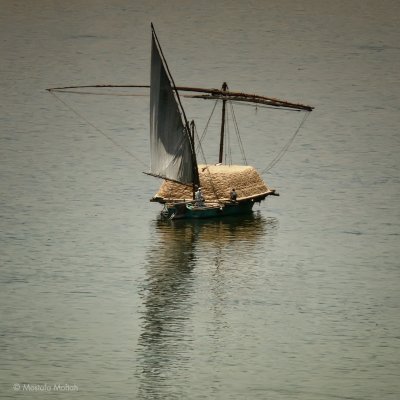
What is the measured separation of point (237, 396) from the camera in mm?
99875

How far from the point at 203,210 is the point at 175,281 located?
45.5 ft

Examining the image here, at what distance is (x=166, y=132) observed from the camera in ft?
456

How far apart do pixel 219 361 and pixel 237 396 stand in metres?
6.11

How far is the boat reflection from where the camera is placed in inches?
4096

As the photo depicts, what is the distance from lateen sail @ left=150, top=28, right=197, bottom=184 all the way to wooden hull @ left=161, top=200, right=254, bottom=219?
257 cm

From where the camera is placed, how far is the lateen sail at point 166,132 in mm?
136625

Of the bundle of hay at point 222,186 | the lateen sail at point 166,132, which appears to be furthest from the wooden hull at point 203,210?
the lateen sail at point 166,132

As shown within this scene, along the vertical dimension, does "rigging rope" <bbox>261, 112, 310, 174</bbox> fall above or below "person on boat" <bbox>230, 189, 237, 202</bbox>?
above

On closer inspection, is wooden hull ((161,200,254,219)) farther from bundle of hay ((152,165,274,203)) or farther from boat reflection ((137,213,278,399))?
bundle of hay ((152,165,274,203))

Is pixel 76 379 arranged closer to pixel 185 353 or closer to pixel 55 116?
pixel 185 353

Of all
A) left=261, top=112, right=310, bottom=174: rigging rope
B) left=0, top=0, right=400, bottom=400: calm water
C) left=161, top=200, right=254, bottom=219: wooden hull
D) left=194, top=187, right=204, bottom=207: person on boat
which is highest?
left=261, top=112, right=310, bottom=174: rigging rope

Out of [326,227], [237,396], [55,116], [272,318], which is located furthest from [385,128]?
[237,396]

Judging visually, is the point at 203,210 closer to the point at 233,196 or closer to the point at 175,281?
the point at 233,196

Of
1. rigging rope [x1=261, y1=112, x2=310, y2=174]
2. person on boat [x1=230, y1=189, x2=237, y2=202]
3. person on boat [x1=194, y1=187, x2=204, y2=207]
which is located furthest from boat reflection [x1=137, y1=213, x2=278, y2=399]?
rigging rope [x1=261, y1=112, x2=310, y2=174]
